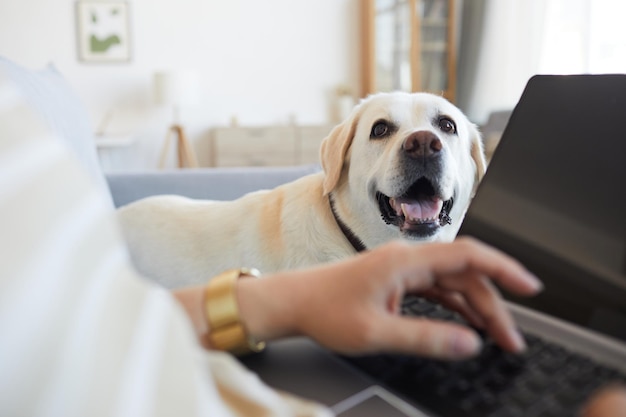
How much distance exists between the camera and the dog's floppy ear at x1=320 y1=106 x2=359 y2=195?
1.17 m

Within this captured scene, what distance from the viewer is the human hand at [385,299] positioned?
39 centimetres

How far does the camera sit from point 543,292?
0.58 m

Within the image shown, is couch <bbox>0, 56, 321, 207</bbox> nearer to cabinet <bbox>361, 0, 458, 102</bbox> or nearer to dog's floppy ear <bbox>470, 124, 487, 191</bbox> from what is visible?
dog's floppy ear <bbox>470, 124, 487, 191</bbox>

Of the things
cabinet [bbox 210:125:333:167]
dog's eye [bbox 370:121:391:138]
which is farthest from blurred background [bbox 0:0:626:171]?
dog's eye [bbox 370:121:391:138]

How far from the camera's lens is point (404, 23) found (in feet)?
15.2

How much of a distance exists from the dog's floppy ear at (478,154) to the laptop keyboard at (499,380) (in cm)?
79

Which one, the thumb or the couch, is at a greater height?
the thumb

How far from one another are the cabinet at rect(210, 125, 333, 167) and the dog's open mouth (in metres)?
3.28

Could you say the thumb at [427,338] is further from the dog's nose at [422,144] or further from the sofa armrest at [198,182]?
the sofa armrest at [198,182]

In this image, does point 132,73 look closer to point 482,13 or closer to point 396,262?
point 482,13

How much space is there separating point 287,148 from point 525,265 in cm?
395

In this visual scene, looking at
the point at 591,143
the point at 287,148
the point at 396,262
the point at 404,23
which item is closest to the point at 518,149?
the point at 591,143

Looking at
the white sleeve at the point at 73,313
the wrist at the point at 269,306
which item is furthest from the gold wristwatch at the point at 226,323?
the white sleeve at the point at 73,313

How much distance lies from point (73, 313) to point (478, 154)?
1098 millimetres
